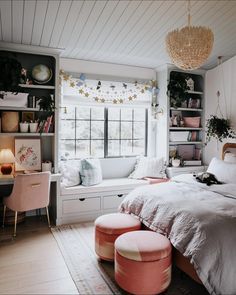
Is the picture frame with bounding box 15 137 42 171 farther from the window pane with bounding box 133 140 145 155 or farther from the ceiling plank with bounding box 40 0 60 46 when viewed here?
the window pane with bounding box 133 140 145 155

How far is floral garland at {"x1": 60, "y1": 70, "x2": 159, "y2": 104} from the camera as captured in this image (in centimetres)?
432

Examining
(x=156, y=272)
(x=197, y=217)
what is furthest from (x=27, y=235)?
(x=197, y=217)

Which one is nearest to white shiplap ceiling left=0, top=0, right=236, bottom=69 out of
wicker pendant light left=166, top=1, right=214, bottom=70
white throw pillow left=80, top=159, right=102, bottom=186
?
wicker pendant light left=166, top=1, right=214, bottom=70

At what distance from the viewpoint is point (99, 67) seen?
4.49 metres

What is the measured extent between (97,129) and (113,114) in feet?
1.34

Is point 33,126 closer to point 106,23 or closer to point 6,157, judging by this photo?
point 6,157

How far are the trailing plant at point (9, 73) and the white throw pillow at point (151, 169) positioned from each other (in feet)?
7.88

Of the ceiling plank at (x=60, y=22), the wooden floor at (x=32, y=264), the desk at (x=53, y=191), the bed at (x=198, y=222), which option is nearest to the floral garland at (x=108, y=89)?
the ceiling plank at (x=60, y=22)

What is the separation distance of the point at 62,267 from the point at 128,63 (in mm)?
3353

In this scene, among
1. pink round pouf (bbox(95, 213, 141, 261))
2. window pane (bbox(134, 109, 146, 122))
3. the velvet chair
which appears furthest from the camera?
window pane (bbox(134, 109, 146, 122))

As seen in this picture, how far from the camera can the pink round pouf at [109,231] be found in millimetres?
2645

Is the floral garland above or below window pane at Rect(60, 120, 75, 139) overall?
above

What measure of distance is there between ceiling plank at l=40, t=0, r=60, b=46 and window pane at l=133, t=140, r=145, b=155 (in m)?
2.35

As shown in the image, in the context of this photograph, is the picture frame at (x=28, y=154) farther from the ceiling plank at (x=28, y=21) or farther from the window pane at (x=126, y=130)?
the window pane at (x=126, y=130)
